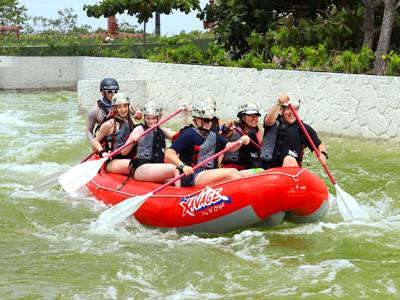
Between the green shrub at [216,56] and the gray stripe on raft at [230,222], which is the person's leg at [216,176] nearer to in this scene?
the gray stripe on raft at [230,222]

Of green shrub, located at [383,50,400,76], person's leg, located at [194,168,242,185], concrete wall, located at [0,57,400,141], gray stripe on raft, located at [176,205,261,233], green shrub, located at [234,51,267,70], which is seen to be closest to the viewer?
gray stripe on raft, located at [176,205,261,233]

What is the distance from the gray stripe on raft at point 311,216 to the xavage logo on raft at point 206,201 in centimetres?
76

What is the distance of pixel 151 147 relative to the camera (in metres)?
8.29

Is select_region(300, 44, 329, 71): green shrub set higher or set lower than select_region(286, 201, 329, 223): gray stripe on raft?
higher

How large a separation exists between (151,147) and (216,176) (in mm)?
1162

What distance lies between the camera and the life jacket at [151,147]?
826 centimetres

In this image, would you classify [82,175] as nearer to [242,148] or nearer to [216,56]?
[242,148]

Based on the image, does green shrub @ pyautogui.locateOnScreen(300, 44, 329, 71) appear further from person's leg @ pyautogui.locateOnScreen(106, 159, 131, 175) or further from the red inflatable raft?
the red inflatable raft

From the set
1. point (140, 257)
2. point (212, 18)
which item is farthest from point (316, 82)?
point (140, 257)

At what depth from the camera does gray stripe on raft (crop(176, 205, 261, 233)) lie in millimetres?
7172

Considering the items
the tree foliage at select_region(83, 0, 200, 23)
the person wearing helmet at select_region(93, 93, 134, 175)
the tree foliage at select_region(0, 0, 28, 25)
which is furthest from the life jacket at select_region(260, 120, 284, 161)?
the tree foliage at select_region(0, 0, 28, 25)

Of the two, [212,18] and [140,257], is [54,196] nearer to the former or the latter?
[140,257]

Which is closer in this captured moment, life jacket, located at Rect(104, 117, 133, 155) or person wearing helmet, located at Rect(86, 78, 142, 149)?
life jacket, located at Rect(104, 117, 133, 155)

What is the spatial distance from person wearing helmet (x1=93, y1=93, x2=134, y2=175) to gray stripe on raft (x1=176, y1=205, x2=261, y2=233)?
1524 mm
